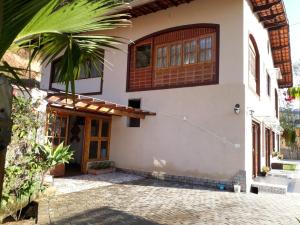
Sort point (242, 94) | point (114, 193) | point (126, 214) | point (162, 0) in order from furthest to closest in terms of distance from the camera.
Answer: point (162, 0) < point (242, 94) < point (114, 193) < point (126, 214)

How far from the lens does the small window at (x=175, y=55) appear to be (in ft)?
38.5

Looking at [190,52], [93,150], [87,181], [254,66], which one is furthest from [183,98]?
[87,181]

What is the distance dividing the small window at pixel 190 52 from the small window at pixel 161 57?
939 millimetres

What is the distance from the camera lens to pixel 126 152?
1243 centimetres

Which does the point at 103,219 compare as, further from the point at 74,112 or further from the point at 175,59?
the point at 175,59

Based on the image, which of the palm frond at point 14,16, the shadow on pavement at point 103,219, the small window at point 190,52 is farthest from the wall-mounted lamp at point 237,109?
the palm frond at point 14,16

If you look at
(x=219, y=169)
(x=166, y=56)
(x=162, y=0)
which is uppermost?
(x=162, y=0)

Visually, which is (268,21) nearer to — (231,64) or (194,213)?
(231,64)

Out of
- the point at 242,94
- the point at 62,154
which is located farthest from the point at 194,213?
the point at 242,94

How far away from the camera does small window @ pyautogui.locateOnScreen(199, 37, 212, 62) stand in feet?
35.9

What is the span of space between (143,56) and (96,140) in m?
4.35

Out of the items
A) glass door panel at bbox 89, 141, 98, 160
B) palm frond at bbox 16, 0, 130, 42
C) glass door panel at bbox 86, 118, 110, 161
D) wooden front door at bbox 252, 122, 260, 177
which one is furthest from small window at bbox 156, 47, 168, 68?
palm frond at bbox 16, 0, 130, 42

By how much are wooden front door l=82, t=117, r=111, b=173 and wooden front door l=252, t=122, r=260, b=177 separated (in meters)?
6.34

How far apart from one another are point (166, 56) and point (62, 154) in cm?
666
